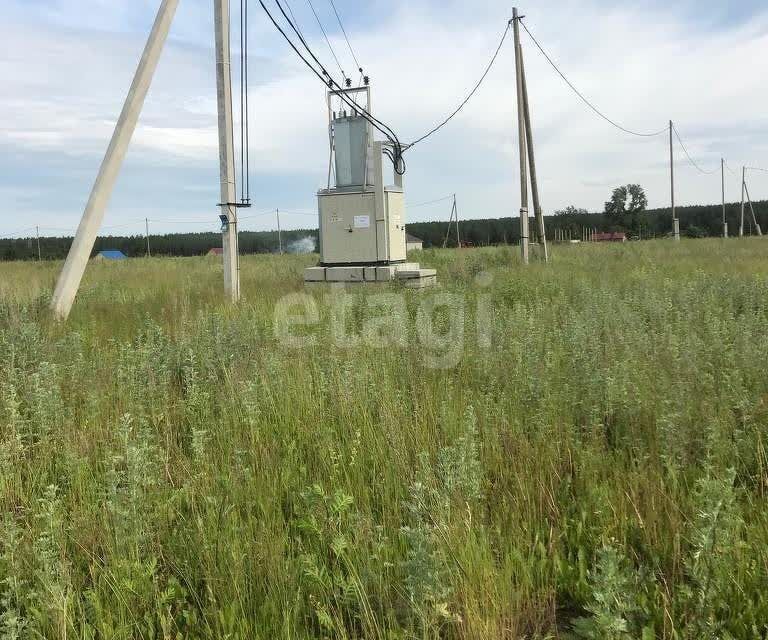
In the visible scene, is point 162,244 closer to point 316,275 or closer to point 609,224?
point 609,224

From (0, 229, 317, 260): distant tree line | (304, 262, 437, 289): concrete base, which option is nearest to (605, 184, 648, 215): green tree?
(0, 229, 317, 260): distant tree line

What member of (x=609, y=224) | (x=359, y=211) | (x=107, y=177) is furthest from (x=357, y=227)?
(x=609, y=224)

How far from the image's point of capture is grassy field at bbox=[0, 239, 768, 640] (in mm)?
2051

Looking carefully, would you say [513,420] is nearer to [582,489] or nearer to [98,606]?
[582,489]

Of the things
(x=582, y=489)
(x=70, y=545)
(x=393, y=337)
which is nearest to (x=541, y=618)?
A: (x=582, y=489)

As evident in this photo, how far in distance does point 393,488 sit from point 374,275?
8056 millimetres

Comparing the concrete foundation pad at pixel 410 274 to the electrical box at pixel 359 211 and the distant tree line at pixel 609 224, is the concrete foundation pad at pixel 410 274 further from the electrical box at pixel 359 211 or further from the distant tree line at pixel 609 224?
the distant tree line at pixel 609 224

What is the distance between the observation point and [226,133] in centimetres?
921

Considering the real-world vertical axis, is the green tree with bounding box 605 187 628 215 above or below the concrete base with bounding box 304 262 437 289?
above

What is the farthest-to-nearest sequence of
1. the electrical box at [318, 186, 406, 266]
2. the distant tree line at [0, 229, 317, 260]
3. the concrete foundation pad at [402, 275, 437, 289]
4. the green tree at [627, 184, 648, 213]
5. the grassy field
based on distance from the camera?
the green tree at [627, 184, 648, 213], the distant tree line at [0, 229, 317, 260], the electrical box at [318, 186, 406, 266], the concrete foundation pad at [402, 275, 437, 289], the grassy field

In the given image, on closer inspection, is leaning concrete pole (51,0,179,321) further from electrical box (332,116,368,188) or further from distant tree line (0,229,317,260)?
distant tree line (0,229,317,260)

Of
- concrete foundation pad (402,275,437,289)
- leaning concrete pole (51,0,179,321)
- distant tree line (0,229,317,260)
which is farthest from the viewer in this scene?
distant tree line (0,229,317,260)

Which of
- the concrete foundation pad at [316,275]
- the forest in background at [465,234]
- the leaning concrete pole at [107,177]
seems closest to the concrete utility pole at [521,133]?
the forest in background at [465,234]

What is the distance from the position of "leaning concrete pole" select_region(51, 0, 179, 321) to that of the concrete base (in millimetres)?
4422
